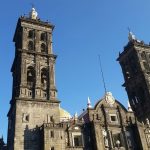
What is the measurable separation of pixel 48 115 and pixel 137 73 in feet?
80.9

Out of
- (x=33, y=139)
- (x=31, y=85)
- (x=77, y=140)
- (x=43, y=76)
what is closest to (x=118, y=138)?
(x=77, y=140)

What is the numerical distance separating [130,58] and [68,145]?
30506 mm

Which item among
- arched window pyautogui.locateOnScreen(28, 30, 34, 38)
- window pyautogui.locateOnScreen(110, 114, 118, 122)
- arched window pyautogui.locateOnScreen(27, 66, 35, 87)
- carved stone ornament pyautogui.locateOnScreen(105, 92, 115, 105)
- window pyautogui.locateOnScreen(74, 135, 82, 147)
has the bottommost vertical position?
window pyautogui.locateOnScreen(74, 135, 82, 147)

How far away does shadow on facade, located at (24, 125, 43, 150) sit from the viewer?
41.5 metres

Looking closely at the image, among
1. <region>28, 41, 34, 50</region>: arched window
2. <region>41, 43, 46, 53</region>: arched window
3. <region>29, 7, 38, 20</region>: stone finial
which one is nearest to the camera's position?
<region>28, 41, 34, 50</region>: arched window

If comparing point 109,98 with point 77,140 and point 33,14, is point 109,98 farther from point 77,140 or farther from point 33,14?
point 33,14

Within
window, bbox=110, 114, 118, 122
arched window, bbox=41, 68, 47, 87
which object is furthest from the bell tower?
arched window, bbox=41, 68, 47, 87

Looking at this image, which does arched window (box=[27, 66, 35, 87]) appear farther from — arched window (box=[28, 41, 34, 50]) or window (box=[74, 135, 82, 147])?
window (box=[74, 135, 82, 147])

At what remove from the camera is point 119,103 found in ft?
166

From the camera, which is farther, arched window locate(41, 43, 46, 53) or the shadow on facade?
arched window locate(41, 43, 46, 53)

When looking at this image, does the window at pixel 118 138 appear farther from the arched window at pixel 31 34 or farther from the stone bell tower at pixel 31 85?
the arched window at pixel 31 34

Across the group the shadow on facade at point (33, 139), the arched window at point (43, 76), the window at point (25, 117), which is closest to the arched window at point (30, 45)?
the arched window at point (43, 76)

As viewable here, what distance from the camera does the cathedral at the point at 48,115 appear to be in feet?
139

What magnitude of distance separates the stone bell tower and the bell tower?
18.7 m
